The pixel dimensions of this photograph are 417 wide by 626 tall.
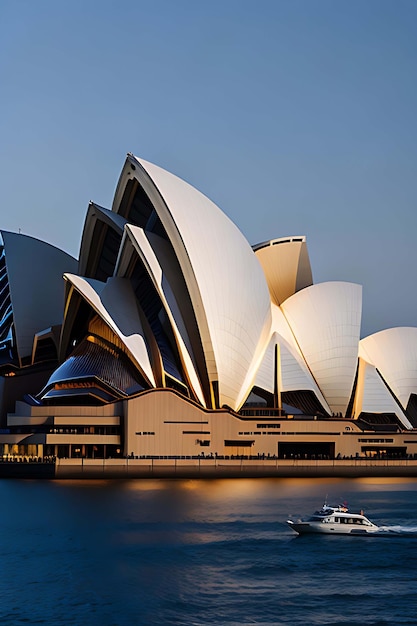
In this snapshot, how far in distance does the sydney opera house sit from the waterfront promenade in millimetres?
1119

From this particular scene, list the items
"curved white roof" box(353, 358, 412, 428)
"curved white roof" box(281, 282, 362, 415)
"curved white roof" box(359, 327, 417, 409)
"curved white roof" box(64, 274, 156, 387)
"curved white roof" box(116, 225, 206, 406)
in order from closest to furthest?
1. "curved white roof" box(116, 225, 206, 406)
2. "curved white roof" box(64, 274, 156, 387)
3. "curved white roof" box(281, 282, 362, 415)
4. "curved white roof" box(353, 358, 412, 428)
5. "curved white roof" box(359, 327, 417, 409)

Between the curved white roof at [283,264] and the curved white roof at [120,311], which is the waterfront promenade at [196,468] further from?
the curved white roof at [283,264]

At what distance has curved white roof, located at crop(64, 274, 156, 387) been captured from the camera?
69.2 meters

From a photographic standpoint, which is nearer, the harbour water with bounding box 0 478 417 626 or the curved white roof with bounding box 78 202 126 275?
the harbour water with bounding box 0 478 417 626

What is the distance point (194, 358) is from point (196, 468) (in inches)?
347

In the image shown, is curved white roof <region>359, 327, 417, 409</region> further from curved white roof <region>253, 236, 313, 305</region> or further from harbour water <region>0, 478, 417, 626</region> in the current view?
harbour water <region>0, 478, 417, 626</region>

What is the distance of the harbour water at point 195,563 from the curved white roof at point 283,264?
111ft

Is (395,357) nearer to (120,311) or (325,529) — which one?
(120,311)

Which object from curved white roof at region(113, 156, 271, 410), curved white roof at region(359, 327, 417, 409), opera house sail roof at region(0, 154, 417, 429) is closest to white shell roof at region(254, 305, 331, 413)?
opera house sail roof at region(0, 154, 417, 429)

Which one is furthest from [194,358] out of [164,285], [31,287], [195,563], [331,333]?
[195,563]

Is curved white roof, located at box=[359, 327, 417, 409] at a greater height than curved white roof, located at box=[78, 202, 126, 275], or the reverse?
curved white roof, located at box=[78, 202, 126, 275]

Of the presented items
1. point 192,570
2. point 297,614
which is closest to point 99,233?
point 192,570

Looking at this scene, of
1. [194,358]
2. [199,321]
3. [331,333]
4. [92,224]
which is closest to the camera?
[199,321]

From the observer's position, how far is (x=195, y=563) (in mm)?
30719
